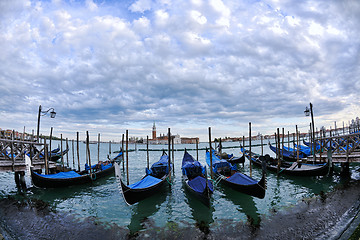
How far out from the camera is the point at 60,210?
7.33 meters

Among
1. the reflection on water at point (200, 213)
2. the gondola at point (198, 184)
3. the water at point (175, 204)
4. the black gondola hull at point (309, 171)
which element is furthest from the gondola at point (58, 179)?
the black gondola hull at point (309, 171)

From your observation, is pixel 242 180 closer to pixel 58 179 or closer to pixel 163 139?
pixel 58 179

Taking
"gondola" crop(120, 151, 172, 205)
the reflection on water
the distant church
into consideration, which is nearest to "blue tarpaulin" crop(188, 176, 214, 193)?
the reflection on water

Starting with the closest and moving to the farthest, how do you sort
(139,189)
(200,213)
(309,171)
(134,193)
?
(200,213) < (134,193) < (139,189) < (309,171)

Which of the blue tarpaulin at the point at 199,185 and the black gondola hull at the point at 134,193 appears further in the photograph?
the blue tarpaulin at the point at 199,185

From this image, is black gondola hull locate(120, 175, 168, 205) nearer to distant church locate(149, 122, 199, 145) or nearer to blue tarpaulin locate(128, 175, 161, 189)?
blue tarpaulin locate(128, 175, 161, 189)

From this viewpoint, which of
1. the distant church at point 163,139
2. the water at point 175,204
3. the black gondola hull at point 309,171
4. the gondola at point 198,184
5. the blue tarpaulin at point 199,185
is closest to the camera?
the water at point 175,204

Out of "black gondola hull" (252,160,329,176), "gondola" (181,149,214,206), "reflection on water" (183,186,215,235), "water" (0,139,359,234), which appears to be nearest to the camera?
"reflection on water" (183,186,215,235)

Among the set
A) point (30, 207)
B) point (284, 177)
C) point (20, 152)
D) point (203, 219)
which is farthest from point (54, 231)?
point (284, 177)

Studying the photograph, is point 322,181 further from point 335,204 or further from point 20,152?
point 20,152

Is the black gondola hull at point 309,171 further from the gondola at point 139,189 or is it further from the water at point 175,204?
the gondola at point 139,189

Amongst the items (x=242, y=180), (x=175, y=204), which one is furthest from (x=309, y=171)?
(x=175, y=204)

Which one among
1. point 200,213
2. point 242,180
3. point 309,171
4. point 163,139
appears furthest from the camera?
point 163,139

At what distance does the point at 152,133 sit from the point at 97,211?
397 ft
